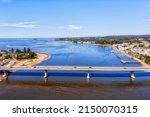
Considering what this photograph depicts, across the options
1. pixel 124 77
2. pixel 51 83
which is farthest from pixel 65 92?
pixel 124 77

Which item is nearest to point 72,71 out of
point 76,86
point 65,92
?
point 76,86

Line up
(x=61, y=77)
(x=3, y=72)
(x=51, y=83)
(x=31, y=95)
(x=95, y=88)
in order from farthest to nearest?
(x=3, y=72)
(x=61, y=77)
(x=51, y=83)
(x=95, y=88)
(x=31, y=95)

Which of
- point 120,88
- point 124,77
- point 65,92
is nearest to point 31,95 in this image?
point 65,92

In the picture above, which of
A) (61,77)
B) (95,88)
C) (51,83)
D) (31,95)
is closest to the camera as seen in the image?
(31,95)

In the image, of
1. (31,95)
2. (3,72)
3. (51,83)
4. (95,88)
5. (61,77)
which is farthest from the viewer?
(3,72)

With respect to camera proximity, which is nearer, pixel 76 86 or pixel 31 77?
pixel 76 86

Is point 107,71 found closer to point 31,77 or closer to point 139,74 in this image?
point 139,74

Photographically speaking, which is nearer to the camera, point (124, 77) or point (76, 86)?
point (76, 86)

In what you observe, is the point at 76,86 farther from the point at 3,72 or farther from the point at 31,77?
the point at 3,72

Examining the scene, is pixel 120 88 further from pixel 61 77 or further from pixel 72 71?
pixel 72 71
